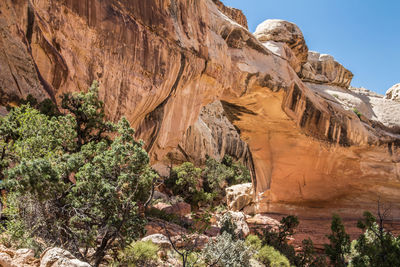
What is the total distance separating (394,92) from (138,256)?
20671 millimetres

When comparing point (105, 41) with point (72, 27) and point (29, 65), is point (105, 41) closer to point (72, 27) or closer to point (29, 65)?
point (72, 27)

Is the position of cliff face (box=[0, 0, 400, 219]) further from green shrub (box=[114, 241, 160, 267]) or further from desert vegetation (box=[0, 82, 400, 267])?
green shrub (box=[114, 241, 160, 267])

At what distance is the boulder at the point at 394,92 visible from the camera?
774 inches

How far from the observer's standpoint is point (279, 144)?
17.2 meters

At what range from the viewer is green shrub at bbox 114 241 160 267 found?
6.76 metres

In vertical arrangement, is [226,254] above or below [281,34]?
below

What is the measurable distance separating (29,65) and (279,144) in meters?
13.6

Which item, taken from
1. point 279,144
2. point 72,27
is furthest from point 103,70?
point 279,144

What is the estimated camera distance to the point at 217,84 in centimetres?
1236

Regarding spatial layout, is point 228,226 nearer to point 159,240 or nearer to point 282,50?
point 159,240

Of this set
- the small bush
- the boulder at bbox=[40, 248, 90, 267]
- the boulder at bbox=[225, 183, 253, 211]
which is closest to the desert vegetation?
the boulder at bbox=[40, 248, 90, 267]

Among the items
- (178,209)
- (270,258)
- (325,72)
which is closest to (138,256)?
(270,258)

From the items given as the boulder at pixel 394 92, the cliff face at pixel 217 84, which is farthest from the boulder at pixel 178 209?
the boulder at pixel 394 92

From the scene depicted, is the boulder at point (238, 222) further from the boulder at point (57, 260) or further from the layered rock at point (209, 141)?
the boulder at point (57, 260)
